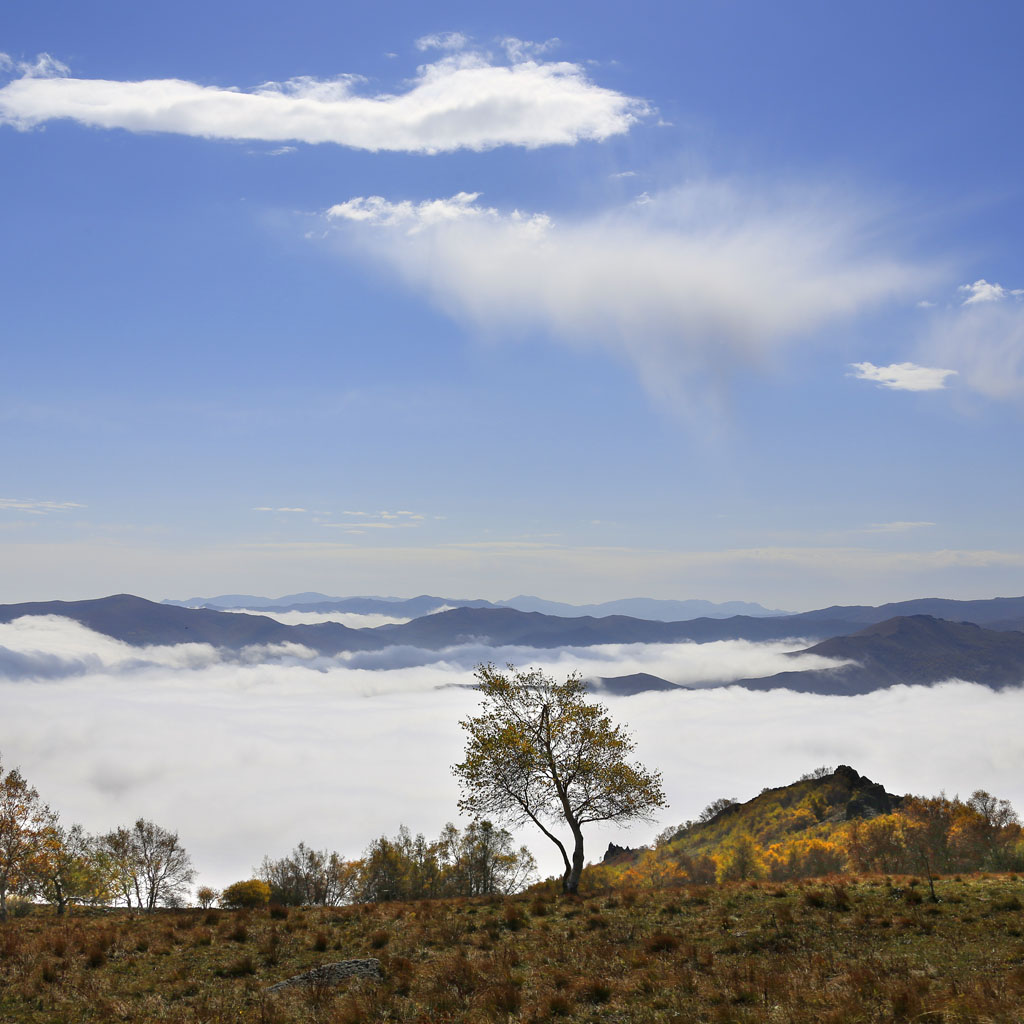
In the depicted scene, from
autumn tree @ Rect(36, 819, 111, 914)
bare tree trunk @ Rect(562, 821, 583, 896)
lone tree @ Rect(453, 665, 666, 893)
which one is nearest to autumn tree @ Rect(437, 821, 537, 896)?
autumn tree @ Rect(36, 819, 111, 914)

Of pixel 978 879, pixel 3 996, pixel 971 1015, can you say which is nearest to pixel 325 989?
pixel 3 996

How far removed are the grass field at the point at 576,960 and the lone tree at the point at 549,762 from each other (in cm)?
880

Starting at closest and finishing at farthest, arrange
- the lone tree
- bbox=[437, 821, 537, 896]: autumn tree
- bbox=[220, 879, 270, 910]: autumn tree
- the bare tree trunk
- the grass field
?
the grass field, the bare tree trunk, the lone tree, bbox=[220, 879, 270, 910]: autumn tree, bbox=[437, 821, 537, 896]: autumn tree

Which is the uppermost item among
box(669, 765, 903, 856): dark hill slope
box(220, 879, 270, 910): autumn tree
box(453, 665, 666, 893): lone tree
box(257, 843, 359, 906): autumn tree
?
box(453, 665, 666, 893): lone tree

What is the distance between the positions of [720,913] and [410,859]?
103 meters

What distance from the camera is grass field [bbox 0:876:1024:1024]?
41.3 ft

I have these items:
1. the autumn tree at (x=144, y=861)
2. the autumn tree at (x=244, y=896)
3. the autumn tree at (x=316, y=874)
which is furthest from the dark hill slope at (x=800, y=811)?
the autumn tree at (x=244, y=896)

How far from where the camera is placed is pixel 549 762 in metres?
35.0

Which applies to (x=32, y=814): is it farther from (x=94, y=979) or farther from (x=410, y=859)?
(x=410, y=859)

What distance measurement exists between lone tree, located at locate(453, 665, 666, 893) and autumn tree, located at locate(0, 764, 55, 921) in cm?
3897

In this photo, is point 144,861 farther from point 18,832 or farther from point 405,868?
point 18,832

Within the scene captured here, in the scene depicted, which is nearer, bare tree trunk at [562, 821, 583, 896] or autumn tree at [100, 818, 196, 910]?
bare tree trunk at [562, 821, 583, 896]

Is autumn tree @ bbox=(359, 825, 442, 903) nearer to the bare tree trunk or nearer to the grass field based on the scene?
the bare tree trunk

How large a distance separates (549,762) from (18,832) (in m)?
45.7
